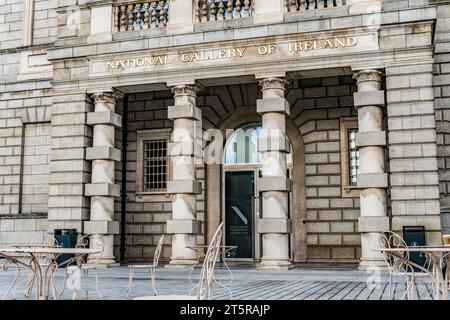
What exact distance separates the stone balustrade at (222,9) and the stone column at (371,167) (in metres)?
3.79

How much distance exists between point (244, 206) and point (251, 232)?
2.87 feet

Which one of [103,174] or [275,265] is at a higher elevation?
[103,174]

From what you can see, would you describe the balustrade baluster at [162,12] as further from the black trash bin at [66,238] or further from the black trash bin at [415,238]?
the black trash bin at [415,238]

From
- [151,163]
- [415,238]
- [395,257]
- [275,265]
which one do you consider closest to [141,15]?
[151,163]

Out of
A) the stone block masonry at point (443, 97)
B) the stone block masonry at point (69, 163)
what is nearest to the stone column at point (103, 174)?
the stone block masonry at point (69, 163)

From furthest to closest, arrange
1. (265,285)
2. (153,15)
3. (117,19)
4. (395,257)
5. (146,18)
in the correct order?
(117,19) < (146,18) < (153,15) < (265,285) < (395,257)

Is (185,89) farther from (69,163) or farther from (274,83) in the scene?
(69,163)

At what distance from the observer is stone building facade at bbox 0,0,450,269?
594 inches

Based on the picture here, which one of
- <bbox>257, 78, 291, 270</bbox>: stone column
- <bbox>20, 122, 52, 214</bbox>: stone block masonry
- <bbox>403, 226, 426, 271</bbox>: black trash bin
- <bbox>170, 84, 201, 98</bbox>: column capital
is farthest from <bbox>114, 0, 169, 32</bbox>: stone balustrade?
<bbox>403, 226, 426, 271</bbox>: black trash bin

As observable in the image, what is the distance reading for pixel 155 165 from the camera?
2047 cm

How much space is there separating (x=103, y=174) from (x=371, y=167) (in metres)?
7.66

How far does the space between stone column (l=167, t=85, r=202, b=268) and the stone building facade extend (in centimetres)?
4
